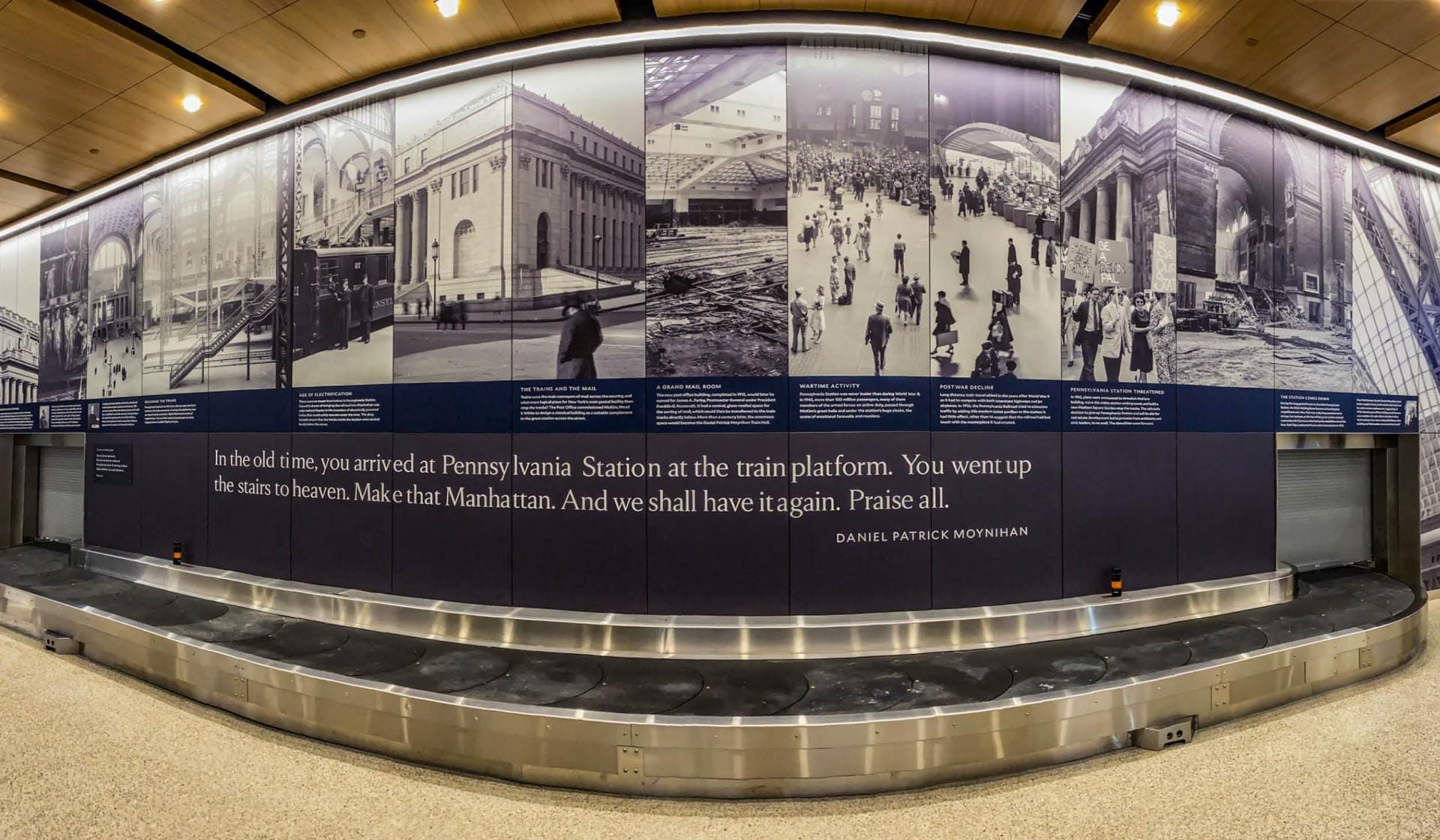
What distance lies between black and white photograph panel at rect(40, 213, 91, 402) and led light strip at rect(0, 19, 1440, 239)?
10.4 feet

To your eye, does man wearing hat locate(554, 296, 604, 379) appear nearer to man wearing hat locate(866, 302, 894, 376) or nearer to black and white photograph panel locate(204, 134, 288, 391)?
man wearing hat locate(866, 302, 894, 376)

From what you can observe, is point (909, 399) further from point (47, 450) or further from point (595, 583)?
point (47, 450)

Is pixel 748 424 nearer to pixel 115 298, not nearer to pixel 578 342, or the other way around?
pixel 578 342

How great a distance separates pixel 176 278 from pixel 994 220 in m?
7.64

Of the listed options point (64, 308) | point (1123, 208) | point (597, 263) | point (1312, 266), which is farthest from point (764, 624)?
point (64, 308)

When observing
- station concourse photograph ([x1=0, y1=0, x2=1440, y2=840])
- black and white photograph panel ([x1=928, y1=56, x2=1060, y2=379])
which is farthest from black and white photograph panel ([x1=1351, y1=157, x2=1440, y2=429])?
black and white photograph panel ([x1=928, y1=56, x2=1060, y2=379])

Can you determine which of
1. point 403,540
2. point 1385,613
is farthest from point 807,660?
point 1385,613

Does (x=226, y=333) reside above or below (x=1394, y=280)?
below

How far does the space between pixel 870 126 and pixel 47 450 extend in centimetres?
1097

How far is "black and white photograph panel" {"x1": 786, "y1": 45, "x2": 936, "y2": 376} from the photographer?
3914mm

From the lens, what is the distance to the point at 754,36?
3.92 meters

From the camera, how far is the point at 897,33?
12.9 ft

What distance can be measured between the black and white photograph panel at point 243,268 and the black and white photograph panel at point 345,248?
34 cm

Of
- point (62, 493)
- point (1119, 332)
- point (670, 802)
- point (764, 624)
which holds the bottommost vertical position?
point (670, 802)
